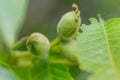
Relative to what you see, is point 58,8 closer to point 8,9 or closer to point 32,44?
point 8,9

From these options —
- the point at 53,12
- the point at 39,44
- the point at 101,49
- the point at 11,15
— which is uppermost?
the point at 53,12

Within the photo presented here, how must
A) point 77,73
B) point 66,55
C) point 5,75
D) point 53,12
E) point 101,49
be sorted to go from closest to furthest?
point 101,49 < point 5,75 < point 66,55 < point 77,73 < point 53,12

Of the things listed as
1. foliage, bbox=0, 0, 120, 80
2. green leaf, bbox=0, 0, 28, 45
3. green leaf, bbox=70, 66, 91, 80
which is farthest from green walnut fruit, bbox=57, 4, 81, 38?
green leaf, bbox=0, 0, 28, 45

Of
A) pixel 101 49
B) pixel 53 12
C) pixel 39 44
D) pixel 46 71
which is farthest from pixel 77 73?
pixel 53 12

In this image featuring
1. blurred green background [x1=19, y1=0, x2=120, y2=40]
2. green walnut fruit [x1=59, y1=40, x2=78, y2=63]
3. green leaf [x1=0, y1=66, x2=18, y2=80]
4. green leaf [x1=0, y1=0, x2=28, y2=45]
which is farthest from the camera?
blurred green background [x1=19, y1=0, x2=120, y2=40]

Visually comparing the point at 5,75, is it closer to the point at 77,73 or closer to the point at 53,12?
the point at 77,73

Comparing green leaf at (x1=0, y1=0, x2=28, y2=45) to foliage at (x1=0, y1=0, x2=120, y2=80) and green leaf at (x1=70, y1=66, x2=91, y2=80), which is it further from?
green leaf at (x1=70, y1=66, x2=91, y2=80)

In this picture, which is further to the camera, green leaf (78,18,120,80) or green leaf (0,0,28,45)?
green leaf (0,0,28,45)
